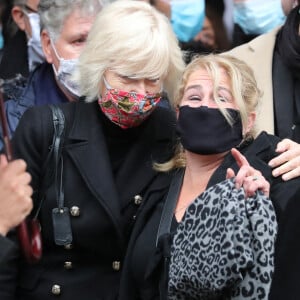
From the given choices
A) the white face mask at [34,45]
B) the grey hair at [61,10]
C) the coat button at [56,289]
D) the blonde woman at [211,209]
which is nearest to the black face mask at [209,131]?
the blonde woman at [211,209]

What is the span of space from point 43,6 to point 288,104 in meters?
1.28

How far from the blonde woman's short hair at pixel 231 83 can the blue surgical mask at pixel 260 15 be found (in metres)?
2.15

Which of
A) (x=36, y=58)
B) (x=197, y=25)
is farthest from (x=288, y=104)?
(x=197, y=25)

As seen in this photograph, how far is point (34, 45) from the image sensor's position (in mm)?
4836

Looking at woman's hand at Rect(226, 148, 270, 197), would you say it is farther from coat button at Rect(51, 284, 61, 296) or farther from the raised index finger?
coat button at Rect(51, 284, 61, 296)

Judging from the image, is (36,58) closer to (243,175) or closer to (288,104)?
(288,104)

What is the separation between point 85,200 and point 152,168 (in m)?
0.31

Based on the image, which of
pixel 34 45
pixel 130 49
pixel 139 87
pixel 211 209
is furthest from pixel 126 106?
pixel 34 45

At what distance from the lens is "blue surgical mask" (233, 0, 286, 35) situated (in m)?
5.80

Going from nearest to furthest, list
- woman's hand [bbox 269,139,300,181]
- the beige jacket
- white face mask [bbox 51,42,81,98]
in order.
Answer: woman's hand [bbox 269,139,300,181]
the beige jacket
white face mask [bbox 51,42,81,98]

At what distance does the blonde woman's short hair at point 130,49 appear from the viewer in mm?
3684

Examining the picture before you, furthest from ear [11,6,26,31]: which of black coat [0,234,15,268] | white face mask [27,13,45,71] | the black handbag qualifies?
black coat [0,234,15,268]

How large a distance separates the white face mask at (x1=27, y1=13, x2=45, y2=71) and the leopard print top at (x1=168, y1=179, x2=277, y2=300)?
2.02 m

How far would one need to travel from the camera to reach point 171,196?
3.54m
